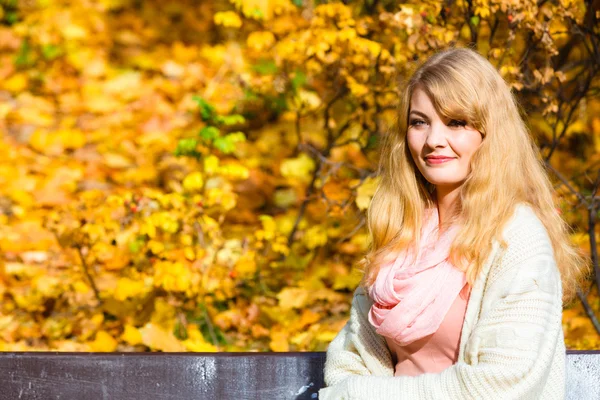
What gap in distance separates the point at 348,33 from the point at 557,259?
197 cm

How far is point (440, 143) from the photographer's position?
2.06 m

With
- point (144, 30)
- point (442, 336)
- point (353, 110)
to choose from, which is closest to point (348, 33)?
point (353, 110)

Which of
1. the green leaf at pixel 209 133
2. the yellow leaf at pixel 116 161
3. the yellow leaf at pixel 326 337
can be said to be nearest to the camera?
the yellow leaf at pixel 326 337

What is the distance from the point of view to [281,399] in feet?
9.05

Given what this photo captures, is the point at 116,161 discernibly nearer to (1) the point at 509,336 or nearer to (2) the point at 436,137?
(2) the point at 436,137

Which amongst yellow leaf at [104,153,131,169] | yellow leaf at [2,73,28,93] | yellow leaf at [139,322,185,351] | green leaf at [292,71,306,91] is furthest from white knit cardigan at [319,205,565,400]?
yellow leaf at [2,73,28,93]

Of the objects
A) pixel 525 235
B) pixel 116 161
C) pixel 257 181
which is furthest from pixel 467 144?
pixel 116 161

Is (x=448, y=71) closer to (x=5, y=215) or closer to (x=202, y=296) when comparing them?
(x=202, y=296)

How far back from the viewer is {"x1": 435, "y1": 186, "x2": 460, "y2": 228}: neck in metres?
2.16

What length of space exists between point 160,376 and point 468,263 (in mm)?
1271

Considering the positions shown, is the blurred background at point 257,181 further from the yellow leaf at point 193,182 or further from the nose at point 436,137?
the nose at point 436,137

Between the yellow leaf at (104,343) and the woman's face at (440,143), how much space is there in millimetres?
2374

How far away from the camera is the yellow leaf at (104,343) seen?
157 inches

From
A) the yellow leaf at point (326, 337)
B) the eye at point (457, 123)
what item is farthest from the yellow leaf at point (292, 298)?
the eye at point (457, 123)
